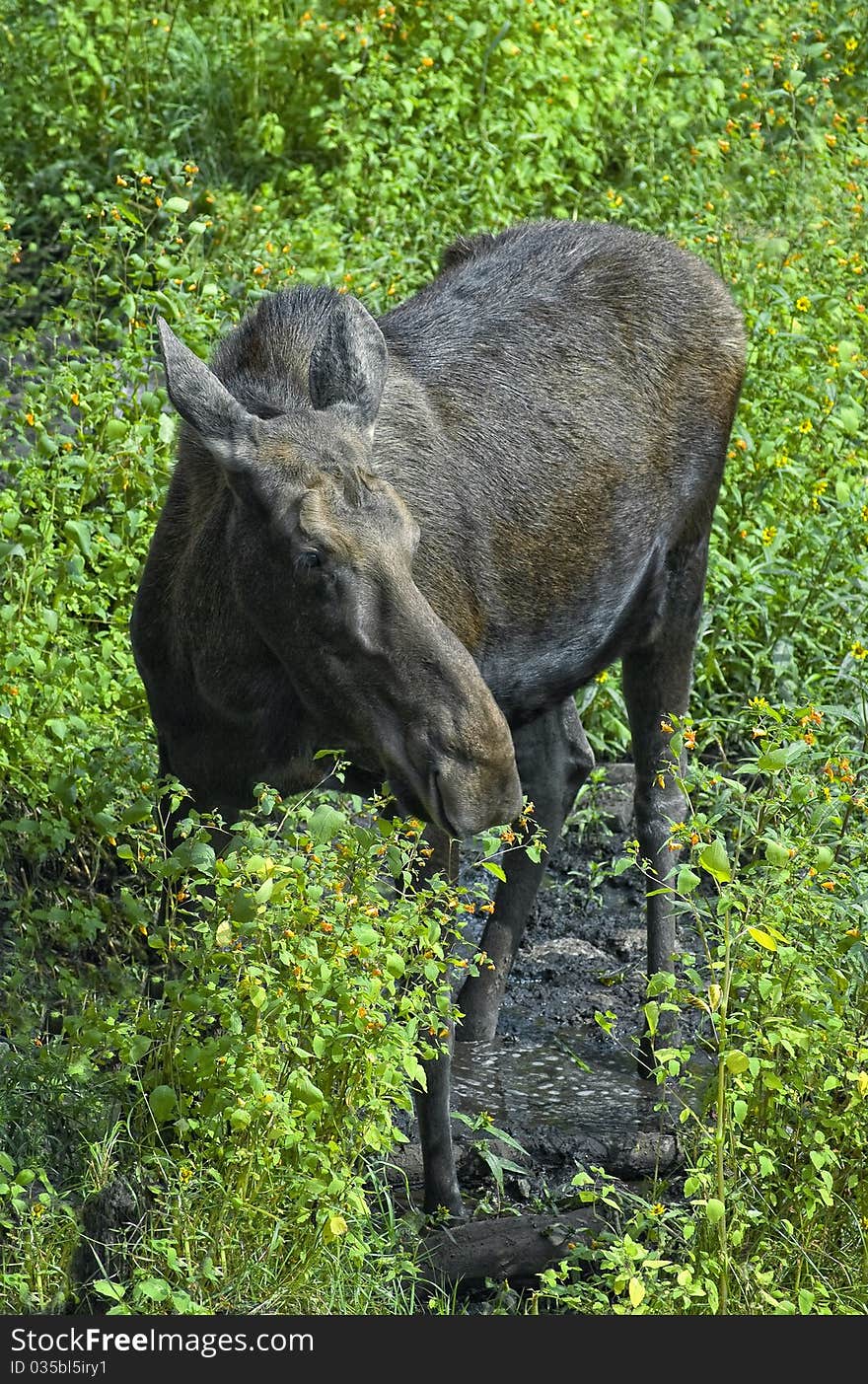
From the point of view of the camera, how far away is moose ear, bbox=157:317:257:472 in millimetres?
4438

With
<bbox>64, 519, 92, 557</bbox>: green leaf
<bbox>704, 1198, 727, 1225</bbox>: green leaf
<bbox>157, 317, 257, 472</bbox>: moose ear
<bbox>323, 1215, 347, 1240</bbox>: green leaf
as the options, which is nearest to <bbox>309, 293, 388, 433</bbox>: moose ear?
<bbox>157, 317, 257, 472</bbox>: moose ear

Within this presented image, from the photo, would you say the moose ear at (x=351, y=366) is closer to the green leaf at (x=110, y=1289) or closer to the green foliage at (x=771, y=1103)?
the green foliage at (x=771, y=1103)

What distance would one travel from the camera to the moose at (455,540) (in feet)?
14.2

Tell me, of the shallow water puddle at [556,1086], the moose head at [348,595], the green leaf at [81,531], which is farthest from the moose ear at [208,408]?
the shallow water puddle at [556,1086]

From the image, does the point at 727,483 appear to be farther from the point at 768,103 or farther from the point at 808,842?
the point at 768,103

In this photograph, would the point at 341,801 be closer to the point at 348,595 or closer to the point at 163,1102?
the point at 348,595

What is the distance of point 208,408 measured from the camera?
4.47 m

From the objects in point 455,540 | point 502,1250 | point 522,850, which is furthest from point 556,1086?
point 455,540

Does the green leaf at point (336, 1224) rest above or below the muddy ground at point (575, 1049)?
above

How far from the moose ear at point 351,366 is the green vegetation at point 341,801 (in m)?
1.13

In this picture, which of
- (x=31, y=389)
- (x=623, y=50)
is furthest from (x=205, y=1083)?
(x=623, y=50)

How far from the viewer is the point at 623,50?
1011 centimetres

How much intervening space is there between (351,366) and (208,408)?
1.50 feet

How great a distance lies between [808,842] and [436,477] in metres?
1.57
